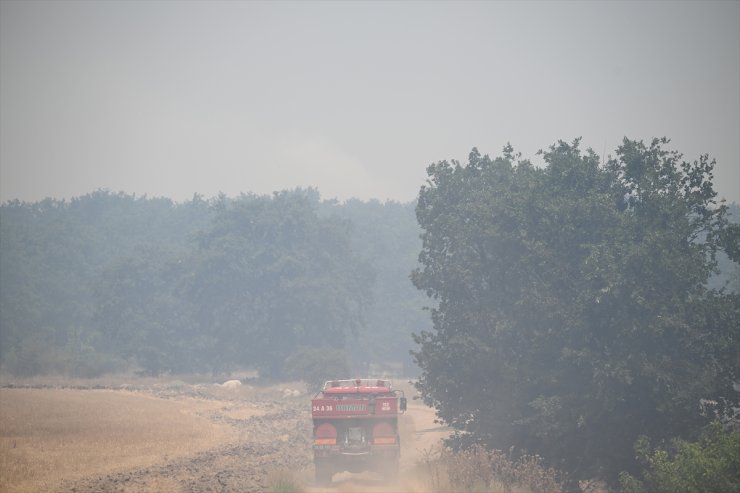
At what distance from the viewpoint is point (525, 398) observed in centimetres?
2648

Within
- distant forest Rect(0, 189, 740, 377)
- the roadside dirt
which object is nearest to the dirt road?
the roadside dirt

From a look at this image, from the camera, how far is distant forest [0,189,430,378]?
8662 centimetres

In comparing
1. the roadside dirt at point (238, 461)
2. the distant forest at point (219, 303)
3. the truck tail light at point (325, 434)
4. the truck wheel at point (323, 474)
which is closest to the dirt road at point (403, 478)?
the roadside dirt at point (238, 461)

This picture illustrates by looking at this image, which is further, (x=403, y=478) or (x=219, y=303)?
(x=219, y=303)

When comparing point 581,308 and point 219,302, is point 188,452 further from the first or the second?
point 219,302

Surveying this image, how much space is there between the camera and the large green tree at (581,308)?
22609 millimetres

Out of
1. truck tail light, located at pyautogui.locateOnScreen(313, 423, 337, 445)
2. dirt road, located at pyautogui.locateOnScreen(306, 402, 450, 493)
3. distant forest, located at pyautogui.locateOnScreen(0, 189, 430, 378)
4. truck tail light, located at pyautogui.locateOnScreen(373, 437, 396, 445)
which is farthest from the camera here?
distant forest, located at pyautogui.locateOnScreen(0, 189, 430, 378)

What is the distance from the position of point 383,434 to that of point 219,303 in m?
66.9

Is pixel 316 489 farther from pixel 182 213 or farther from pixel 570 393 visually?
pixel 182 213

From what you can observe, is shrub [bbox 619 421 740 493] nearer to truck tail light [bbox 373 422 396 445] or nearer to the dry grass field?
truck tail light [bbox 373 422 396 445]

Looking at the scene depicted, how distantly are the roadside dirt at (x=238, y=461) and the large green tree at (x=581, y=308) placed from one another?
4.32 metres

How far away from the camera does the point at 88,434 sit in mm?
34031

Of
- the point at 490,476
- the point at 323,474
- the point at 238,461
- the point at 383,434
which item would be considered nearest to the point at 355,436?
the point at 383,434

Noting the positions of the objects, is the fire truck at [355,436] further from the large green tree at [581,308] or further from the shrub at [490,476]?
the large green tree at [581,308]
